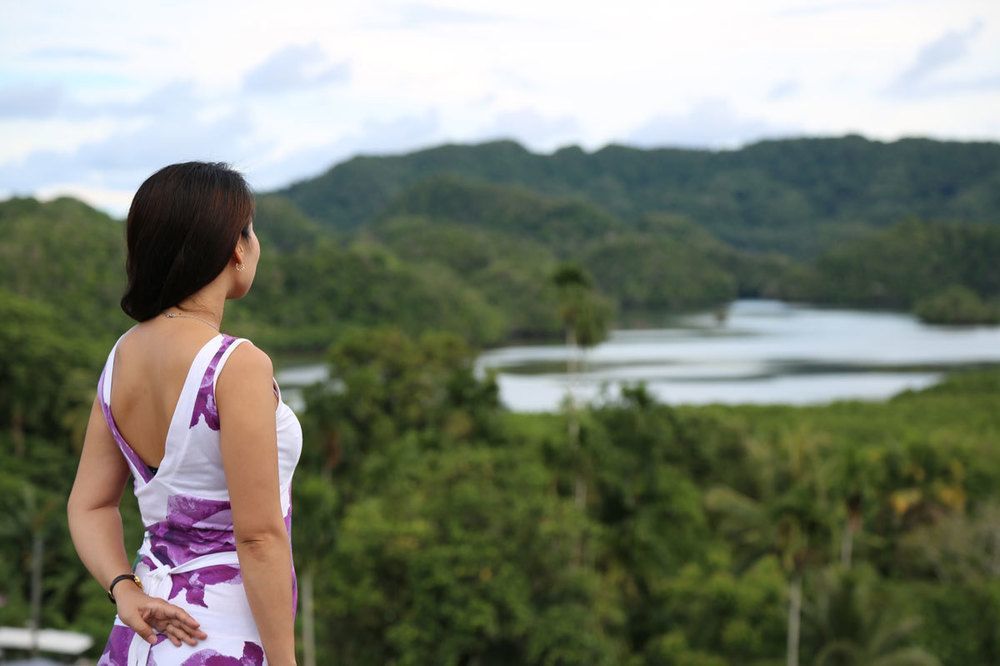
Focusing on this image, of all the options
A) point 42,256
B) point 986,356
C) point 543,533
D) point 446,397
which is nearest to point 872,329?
point 986,356

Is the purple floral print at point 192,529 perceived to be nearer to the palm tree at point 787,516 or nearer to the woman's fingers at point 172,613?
the woman's fingers at point 172,613

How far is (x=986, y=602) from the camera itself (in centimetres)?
2028

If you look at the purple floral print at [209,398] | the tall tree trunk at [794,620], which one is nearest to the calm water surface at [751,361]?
the tall tree trunk at [794,620]

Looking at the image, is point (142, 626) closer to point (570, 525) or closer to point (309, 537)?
Result: point (309, 537)

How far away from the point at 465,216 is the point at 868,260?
62641 mm

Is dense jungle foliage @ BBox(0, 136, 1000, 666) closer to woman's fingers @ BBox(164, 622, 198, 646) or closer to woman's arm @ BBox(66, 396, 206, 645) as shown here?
woman's arm @ BBox(66, 396, 206, 645)

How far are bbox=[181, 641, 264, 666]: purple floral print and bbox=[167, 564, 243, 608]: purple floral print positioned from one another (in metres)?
0.07

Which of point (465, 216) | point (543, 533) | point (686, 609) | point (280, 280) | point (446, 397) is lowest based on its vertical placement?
point (686, 609)

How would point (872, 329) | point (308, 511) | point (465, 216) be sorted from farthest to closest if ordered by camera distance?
point (465, 216)
point (872, 329)
point (308, 511)

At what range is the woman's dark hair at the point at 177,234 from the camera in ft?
5.36

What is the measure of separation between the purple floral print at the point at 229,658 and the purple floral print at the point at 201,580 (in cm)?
7

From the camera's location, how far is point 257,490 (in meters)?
1.54

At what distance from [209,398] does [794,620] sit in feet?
61.8

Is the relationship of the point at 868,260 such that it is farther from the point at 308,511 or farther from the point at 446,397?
the point at 308,511
